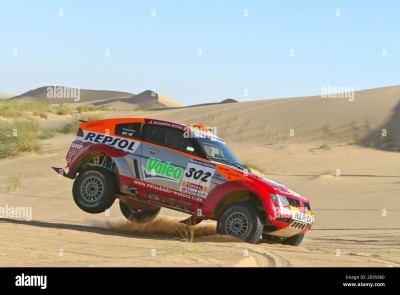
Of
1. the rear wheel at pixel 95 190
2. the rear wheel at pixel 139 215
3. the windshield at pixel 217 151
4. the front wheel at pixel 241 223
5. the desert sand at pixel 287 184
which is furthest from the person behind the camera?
the rear wheel at pixel 139 215

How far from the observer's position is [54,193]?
2100cm

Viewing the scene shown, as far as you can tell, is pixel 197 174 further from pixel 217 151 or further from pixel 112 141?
pixel 112 141

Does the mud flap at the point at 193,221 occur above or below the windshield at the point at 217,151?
below

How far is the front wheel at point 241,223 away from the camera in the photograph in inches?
488

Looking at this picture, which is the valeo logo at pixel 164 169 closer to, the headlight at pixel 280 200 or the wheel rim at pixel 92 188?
the wheel rim at pixel 92 188

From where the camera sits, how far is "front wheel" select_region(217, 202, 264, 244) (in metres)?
12.4

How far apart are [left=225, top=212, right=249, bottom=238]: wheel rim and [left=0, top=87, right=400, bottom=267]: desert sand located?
17 cm

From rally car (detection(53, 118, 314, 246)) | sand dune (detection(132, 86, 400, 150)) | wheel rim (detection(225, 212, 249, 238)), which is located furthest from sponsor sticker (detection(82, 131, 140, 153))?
sand dune (detection(132, 86, 400, 150))

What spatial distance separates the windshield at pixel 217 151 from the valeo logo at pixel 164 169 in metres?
0.57

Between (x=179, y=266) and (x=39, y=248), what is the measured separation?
7.99 ft

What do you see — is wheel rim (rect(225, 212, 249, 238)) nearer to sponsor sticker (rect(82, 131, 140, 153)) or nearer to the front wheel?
the front wheel

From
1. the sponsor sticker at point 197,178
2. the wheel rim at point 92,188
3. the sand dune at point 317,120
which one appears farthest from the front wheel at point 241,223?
the sand dune at point 317,120
